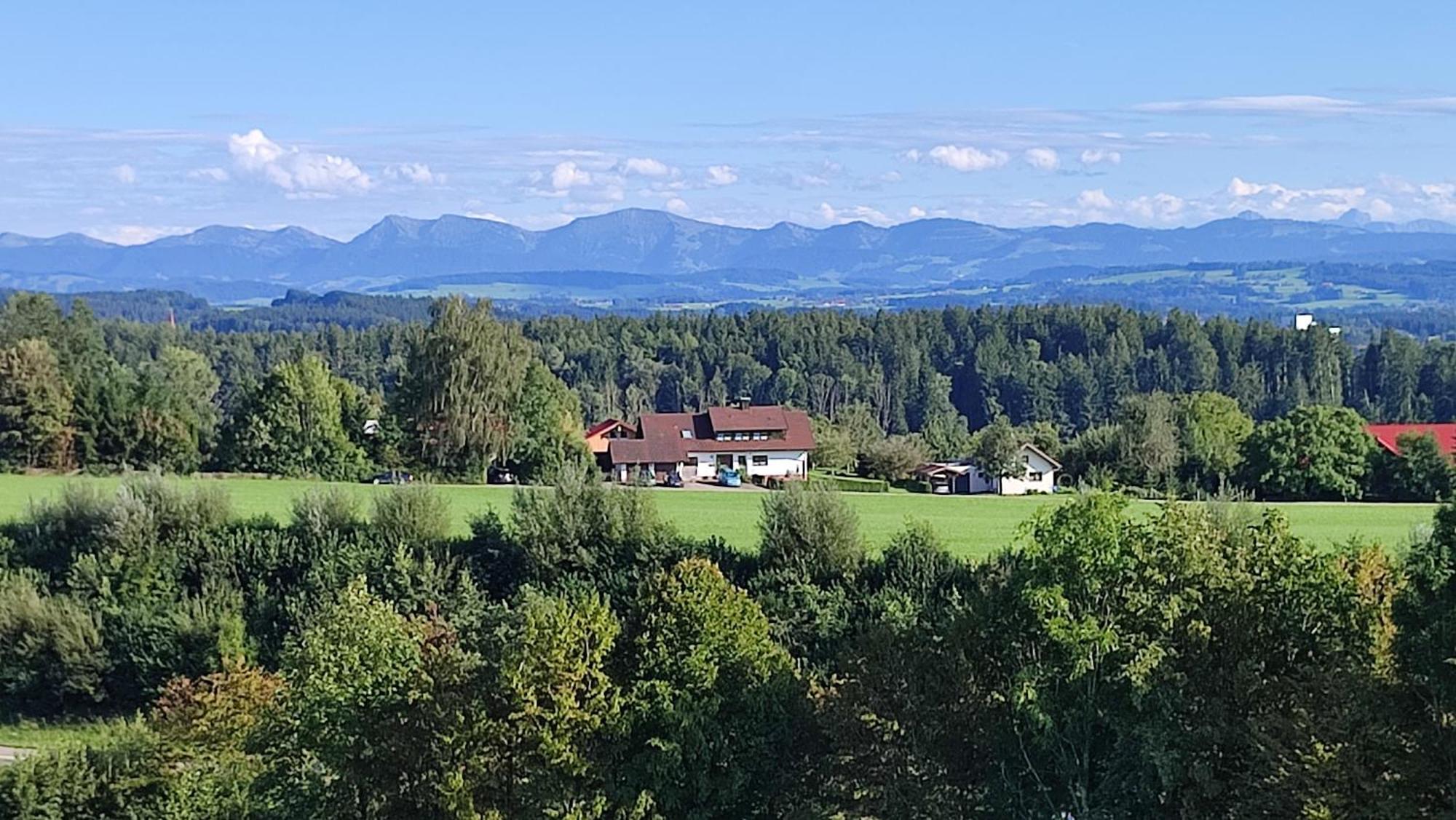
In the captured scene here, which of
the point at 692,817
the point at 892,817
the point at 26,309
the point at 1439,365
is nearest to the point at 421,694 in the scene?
the point at 692,817

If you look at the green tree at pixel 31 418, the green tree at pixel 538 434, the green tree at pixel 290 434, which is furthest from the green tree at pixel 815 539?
the green tree at pixel 31 418

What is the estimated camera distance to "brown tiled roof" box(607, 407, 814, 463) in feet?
215

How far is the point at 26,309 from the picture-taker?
207 ft

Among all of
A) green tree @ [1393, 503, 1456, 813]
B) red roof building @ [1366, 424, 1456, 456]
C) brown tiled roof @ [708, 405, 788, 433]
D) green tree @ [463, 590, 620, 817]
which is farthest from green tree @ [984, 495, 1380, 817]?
brown tiled roof @ [708, 405, 788, 433]

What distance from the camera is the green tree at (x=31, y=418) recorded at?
44875 millimetres

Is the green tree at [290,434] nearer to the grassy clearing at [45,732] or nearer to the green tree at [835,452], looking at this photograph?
the grassy clearing at [45,732]

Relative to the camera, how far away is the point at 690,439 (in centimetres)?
6950

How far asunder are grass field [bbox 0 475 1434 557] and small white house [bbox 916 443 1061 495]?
62.4 feet

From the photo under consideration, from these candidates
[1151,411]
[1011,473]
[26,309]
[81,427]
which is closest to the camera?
[81,427]

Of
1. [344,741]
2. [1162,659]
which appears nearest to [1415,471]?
[1162,659]

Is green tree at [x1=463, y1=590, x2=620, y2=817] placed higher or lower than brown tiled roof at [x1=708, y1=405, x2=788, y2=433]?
higher

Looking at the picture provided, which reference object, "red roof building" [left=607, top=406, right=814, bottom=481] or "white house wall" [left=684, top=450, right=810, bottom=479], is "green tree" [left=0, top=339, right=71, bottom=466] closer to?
"red roof building" [left=607, top=406, right=814, bottom=481]

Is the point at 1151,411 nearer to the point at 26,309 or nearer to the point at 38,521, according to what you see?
the point at 38,521

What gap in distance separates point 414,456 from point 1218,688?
116 ft
